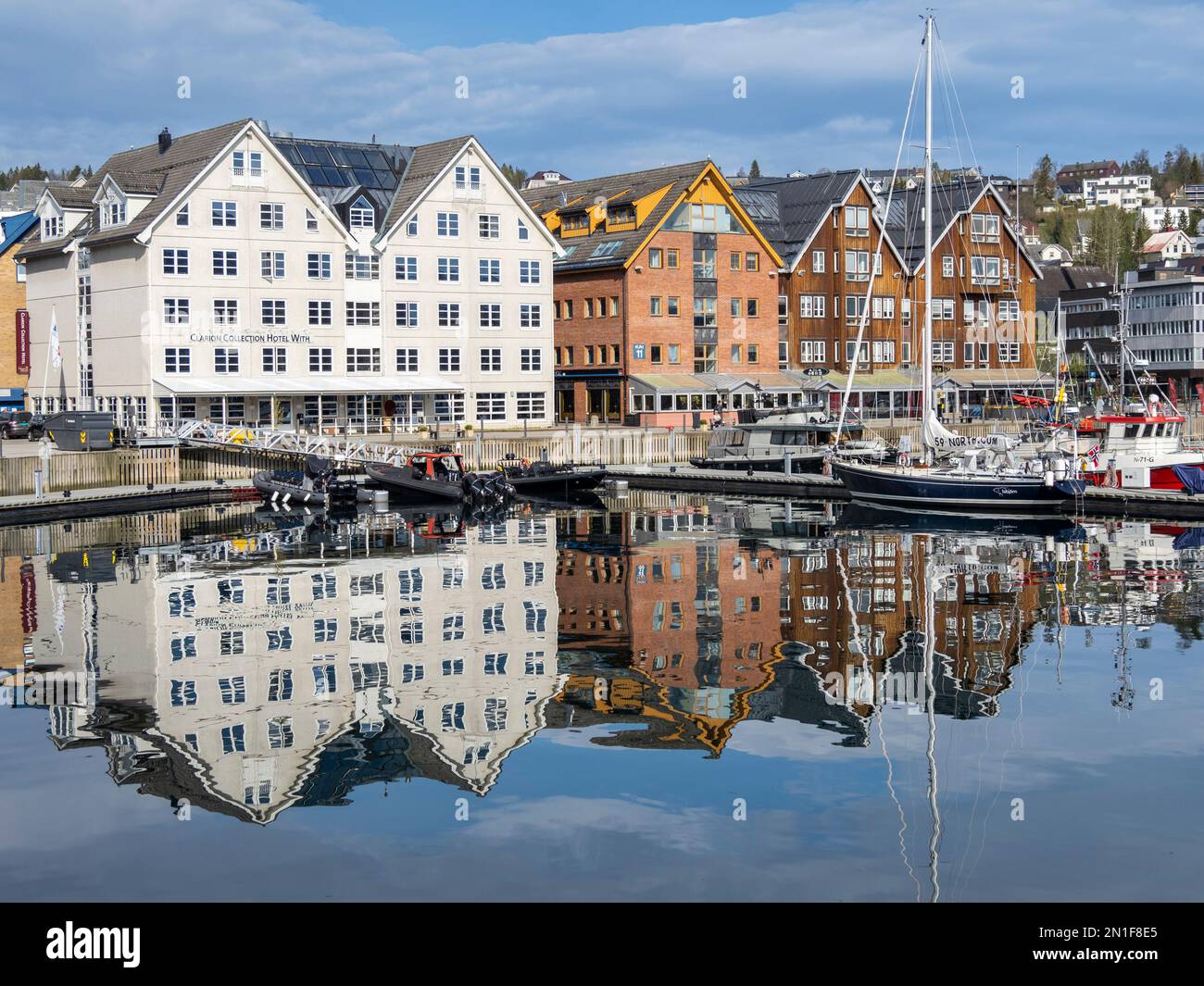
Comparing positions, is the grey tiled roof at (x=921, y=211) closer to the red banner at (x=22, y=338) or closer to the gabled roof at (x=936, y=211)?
the gabled roof at (x=936, y=211)

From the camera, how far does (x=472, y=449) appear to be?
77.1 m

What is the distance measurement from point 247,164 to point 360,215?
7.34 meters

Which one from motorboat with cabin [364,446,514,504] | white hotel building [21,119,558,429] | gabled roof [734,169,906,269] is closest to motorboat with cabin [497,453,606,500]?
motorboat with cabin [364,446,514,504]

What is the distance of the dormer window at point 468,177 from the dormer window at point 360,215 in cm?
569

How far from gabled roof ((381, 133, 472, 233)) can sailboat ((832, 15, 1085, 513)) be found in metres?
32.6

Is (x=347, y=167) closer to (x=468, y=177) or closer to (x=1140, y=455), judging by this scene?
(x=468, y=177)

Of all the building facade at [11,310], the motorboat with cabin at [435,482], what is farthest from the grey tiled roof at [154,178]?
the motorboat with cabin at [435,482]

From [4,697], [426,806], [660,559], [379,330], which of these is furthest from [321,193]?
[426,806]

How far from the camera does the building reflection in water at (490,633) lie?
24.5 meters

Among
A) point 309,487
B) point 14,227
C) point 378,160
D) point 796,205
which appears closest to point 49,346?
point 14,227

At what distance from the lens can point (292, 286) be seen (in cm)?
8156

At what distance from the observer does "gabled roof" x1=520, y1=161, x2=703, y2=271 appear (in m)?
95.0

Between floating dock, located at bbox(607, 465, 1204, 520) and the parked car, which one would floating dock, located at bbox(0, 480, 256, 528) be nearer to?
the parked car
